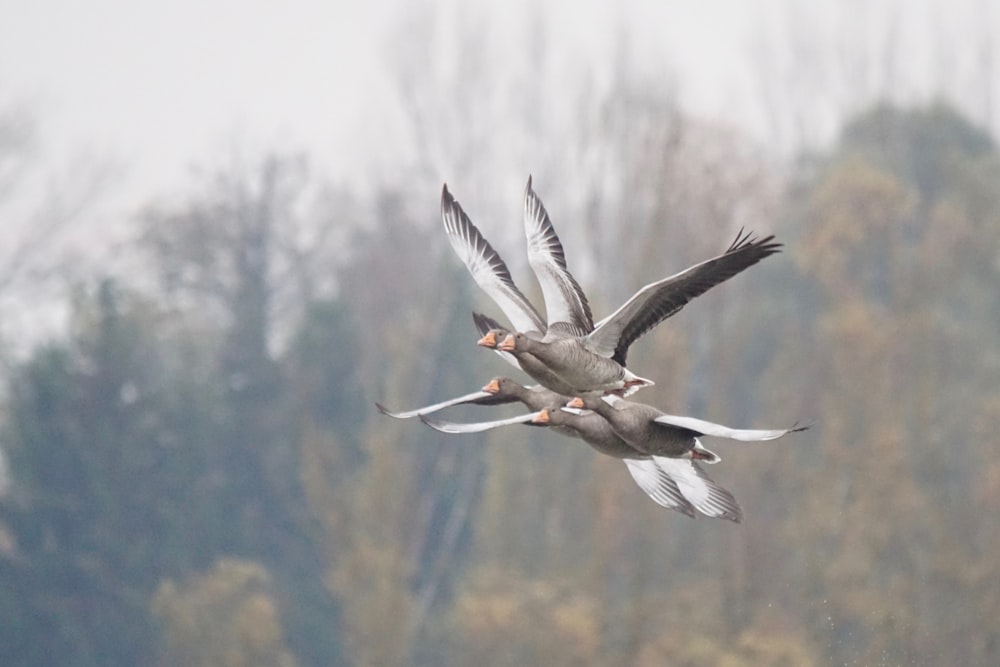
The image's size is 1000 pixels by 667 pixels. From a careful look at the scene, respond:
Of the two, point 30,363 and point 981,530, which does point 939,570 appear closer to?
point 981,530

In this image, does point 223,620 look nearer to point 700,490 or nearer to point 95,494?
point 95,494

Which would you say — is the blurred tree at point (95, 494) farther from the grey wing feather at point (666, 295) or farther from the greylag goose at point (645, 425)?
the grey wing feather at point (666, 295)

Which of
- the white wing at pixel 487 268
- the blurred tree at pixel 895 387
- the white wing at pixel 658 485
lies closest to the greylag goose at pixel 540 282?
the white wing at pixel 487 268

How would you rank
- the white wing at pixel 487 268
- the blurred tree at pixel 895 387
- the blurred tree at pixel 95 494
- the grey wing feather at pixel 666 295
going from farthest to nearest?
the blurred tree at pixel 95 494 < the blurred tree at pixel 895 387 < the white wing at pixel 487 268 < the grey wing feather at pixel 666 295

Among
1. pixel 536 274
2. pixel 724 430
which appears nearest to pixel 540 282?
pixel 536 274

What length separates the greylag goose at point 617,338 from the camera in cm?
1021

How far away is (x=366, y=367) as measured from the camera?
146 feet

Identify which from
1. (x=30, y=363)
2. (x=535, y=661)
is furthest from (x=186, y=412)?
(x=535, y=661)

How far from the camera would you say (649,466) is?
1301 centimetres

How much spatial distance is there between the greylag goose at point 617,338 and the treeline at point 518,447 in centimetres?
1502

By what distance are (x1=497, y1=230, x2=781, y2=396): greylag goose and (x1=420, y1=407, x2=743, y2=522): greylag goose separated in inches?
16.7

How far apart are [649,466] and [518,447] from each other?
23.4 m

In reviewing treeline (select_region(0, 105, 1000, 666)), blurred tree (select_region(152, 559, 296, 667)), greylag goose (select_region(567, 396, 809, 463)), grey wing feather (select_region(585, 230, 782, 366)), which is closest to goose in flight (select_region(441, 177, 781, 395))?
grey wing feather (select_region(585, 230, 782, 366))

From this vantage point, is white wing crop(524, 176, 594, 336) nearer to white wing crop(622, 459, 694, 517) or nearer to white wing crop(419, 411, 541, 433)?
white wing crop(419, 411, 541, 433)
